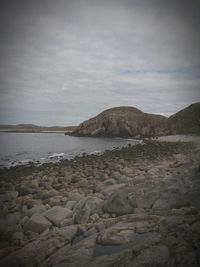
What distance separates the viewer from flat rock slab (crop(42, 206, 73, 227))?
595cm

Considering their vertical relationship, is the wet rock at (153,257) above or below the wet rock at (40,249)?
above

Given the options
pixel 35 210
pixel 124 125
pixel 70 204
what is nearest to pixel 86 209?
pixel 70 204

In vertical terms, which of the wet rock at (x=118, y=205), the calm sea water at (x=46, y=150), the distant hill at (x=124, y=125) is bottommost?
the calm sea water at (x=46, y=150)

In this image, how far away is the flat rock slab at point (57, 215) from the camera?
595 centimetres

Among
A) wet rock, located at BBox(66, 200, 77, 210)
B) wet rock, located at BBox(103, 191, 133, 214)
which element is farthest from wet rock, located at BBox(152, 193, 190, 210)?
wet rock, located at BBox(66, 200, 77, 210)

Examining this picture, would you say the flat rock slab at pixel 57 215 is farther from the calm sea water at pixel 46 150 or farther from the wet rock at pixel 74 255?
the calm sea water at pixel 46 150

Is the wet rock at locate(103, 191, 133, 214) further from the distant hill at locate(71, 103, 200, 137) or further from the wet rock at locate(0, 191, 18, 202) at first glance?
the distant hill at locate(71, 103, 200, 137)

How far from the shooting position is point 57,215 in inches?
243

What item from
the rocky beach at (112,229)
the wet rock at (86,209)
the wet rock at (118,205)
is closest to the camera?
the rocky beach at (112,229)

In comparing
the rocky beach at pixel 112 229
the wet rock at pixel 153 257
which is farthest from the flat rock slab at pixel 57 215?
the wet rock at pixel 153 257

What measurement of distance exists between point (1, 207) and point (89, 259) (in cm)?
414

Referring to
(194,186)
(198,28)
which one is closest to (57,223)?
(194,186)

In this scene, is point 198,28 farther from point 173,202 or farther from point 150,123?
point 150,123

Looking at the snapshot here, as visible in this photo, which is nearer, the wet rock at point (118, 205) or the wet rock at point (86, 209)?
the wet rock at point (86, 209)
